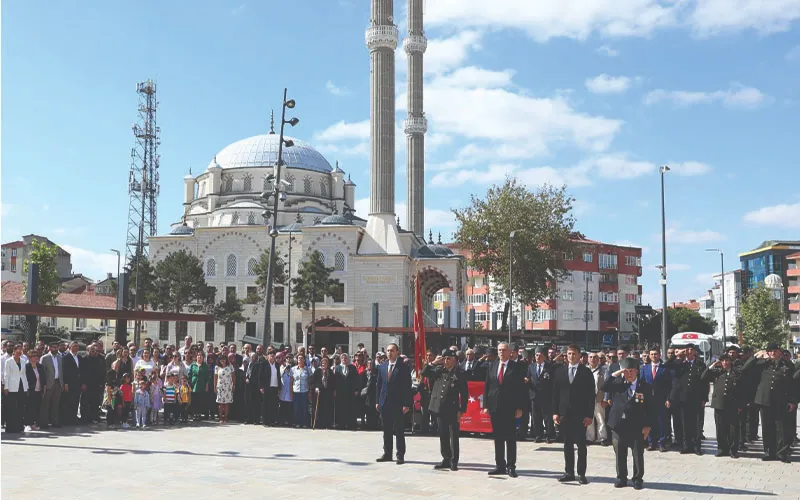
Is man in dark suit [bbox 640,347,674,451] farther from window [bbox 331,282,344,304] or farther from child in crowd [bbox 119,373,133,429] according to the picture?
window [bbox 331,282,344,304]

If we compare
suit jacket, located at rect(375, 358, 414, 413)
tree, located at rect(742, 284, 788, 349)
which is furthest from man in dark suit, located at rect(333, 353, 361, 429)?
tree, located at rect(742, 284, 788, 349)

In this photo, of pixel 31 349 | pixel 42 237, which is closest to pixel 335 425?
pixel 31 349

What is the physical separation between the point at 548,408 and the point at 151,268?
48.1 m

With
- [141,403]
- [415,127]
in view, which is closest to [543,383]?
[141,403]

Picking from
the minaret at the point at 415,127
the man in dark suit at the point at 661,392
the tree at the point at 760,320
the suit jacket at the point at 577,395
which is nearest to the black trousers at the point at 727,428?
the man in dark suit at the point at 661,392

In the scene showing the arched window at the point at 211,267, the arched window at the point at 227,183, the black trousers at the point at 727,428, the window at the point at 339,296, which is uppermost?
the arched window at the point at 227,183

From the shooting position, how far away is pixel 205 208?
233 ft

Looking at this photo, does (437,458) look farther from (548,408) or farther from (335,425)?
(335,425)

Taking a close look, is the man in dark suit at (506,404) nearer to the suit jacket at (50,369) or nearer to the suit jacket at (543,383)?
the suit jacket at (543,383)

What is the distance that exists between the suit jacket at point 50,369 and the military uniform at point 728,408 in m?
11.4

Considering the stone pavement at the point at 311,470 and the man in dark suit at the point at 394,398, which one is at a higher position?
the man in dark suit at the point at 394,398

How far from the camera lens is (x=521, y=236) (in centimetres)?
4644

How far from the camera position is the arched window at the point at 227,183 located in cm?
7100

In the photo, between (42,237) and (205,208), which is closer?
(205,208)
